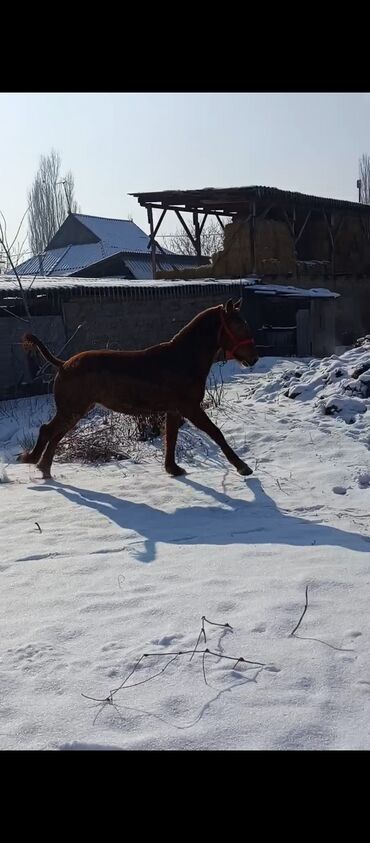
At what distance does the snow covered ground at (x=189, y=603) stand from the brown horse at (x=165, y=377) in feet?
1.94

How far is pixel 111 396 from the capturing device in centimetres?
620

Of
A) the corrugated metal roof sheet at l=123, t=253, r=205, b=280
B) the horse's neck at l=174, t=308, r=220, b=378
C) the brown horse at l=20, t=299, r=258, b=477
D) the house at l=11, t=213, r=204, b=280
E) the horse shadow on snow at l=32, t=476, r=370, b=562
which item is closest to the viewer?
the horse shadow on snow at l=32, t=476, r=370, b=562

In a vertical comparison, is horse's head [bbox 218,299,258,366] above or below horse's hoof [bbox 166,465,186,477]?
above

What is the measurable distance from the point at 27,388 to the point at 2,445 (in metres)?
4.00

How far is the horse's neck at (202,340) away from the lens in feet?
20.5

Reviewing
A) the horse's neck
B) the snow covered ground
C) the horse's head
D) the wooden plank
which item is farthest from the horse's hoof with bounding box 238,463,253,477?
the wooden plank

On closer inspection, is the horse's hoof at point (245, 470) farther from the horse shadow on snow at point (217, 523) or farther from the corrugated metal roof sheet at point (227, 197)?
the corrugated metal roof sheet at point (227, 197)

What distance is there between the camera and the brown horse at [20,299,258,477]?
20.1 ft

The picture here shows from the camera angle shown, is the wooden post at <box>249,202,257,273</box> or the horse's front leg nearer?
the horse's front leg

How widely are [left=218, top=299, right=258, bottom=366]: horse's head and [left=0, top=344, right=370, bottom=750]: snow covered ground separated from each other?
123 cm

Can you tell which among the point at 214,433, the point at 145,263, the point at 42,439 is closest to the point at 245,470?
the point at 214,433

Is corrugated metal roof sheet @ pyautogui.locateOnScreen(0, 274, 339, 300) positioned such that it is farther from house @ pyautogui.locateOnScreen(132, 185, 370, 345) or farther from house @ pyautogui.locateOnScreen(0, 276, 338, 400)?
house @ pyautogui.locateOnScreen(132, 185, 370, 345)

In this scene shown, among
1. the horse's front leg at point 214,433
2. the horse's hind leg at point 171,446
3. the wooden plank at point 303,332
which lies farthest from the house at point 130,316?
the horse's front leg at point 214,433
